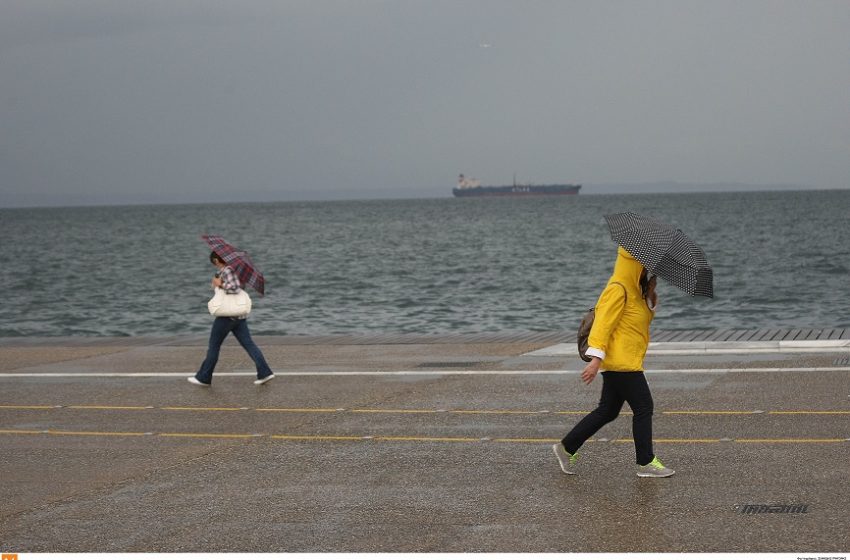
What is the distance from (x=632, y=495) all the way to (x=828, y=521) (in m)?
1.23

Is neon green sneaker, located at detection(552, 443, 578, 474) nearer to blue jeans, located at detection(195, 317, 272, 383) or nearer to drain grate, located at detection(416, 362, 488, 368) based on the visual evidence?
blue jeans, located at detection(195, 317, 272, 383)

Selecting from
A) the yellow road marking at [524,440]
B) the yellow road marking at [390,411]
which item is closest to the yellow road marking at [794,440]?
the yellow road marking at [390,411]

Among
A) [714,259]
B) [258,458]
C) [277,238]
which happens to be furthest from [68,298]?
[277,238]

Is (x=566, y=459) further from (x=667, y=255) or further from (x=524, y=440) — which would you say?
(x=667, y=255)

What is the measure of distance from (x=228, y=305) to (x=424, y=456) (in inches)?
174

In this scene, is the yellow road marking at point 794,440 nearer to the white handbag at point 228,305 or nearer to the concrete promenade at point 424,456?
the concrete promenade at point 424,456

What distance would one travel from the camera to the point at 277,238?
94.2 m

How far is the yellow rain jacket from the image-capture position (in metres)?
7.59

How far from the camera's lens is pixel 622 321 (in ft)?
25.2

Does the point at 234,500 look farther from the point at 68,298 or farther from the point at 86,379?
the point at 68,298

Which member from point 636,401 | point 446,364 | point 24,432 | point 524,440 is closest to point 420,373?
point 446,364

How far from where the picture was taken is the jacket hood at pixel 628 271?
24.9 ft

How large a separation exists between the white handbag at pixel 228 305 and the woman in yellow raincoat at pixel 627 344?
18.2ft

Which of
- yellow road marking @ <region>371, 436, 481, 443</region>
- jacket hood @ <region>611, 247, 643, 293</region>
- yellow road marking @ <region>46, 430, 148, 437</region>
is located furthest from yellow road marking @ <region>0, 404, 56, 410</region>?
jacket hood @ <region>611, 247, 643, 293</region>
